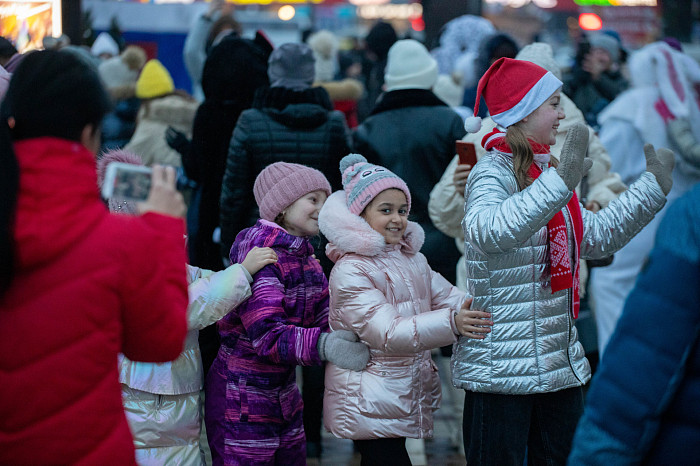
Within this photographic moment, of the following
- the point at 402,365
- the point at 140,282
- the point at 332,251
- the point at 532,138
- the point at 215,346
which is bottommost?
the point at 215,346

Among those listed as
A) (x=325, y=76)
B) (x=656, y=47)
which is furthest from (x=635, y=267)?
(x=325, y=76)

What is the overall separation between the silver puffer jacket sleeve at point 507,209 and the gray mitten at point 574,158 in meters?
0.03

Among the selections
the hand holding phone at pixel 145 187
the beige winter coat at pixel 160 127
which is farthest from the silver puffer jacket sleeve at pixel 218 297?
the beige winter coat at pixel 160 127

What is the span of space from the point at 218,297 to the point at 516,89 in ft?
4.42

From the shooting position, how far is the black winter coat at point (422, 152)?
4910mm

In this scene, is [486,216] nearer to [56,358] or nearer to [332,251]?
[332,251]

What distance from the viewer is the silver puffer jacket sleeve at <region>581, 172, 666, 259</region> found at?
3.27 meters

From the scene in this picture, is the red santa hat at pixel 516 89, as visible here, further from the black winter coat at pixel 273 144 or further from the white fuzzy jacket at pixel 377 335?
the black winter coat at pixel 273 144

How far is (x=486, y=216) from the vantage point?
9.55ft

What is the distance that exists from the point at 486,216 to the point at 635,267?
3.57 m

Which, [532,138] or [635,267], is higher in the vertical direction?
[532,138]

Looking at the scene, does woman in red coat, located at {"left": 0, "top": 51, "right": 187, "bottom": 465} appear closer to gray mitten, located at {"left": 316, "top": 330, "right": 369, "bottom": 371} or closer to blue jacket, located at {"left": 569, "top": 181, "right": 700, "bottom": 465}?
blue jacket, located at {"left": 569, "top": 181, "right": 700, "bottom": 465}

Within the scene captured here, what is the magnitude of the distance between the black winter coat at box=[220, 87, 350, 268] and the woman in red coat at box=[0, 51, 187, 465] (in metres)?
2.65

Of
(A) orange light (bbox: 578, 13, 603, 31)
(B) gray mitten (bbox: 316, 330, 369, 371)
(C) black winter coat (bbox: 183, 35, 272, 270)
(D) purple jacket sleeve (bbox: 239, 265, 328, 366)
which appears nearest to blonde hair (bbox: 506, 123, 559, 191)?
(B) gray mitten (bbox: 316, 330, 369, 371)
